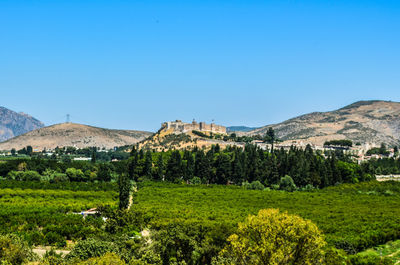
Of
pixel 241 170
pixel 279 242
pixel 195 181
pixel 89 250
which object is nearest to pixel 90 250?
pixel 89 250

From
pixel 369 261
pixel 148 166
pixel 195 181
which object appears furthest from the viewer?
pixel 148 166

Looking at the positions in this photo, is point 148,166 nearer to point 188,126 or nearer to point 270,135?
point 270,135

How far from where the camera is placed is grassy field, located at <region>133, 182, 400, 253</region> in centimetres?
3441

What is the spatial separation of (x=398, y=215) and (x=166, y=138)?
388ft

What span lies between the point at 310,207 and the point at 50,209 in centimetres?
3185

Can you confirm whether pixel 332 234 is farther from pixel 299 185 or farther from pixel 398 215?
pixel 299 185

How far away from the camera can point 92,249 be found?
82.0 ft

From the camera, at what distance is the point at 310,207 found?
167 ft

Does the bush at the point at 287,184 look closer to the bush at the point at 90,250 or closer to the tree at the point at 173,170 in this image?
the tree at the point at 173,170

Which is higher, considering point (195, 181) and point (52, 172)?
point (52, 172)

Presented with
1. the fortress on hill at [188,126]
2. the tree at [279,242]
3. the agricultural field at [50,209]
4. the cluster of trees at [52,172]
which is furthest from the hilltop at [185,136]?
the tree at [279,242]

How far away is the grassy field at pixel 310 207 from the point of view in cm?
3441

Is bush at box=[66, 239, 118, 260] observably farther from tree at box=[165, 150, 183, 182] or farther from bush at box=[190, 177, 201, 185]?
tree at box=[165, 150, 183, 182]

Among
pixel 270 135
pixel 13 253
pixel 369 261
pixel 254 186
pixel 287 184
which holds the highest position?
pixel 270 135
